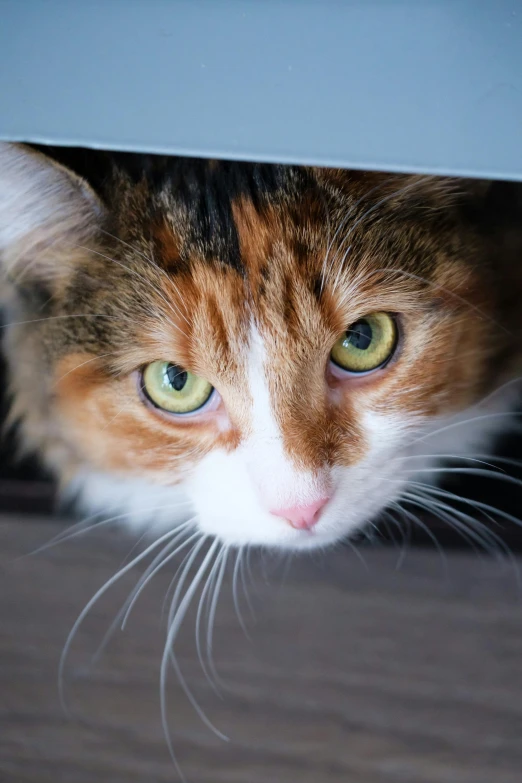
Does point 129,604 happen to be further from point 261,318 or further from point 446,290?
point 446,290

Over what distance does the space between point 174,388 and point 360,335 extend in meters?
0.20

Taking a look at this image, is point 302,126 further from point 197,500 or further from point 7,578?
point 7,578

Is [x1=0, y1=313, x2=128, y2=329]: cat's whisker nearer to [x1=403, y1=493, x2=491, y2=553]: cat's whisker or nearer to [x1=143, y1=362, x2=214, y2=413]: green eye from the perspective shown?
[x1=143, y1=362, x2=214, y2=413]: green eye

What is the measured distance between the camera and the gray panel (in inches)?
17.6

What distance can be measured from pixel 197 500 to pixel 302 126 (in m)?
0.48

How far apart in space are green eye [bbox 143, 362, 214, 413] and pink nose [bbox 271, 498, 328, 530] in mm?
147

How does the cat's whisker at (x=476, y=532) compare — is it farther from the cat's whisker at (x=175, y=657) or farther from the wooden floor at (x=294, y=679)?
the cat's whisker at (x=175, y=657)

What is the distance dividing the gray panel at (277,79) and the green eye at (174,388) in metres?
0.35

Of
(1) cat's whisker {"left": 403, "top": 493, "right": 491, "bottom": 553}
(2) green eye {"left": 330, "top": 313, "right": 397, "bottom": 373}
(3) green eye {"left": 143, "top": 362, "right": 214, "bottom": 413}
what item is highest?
(2) green eye {"left": 330, "top": 313, "right": 397, "bottom": 373}

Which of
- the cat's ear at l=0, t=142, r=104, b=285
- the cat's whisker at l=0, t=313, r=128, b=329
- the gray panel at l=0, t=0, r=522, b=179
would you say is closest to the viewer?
the gray panel at l=0, t=0, r=522, b=179

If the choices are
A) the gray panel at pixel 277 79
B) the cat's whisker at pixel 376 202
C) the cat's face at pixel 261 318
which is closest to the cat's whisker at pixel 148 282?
the cat's face at pixel 261 318

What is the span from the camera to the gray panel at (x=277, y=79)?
0.45 meters

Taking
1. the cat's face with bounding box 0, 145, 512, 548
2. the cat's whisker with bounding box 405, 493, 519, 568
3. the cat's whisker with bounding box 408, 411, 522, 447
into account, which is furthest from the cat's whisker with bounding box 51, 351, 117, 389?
the cat's whisker with bounding box 405, 493, 519, 568

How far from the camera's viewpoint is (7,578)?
40.6 inches
